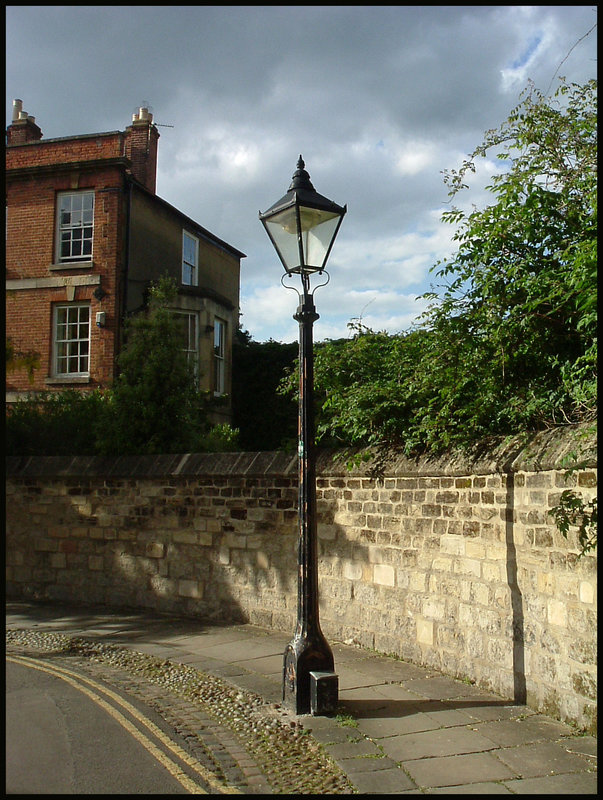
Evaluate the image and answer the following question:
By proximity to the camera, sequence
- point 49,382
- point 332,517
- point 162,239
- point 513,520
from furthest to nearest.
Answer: point 162,239 → point 49,382 → point 332,517 → point 513,520

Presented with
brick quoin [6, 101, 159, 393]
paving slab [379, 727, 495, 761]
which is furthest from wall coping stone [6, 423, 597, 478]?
brick quoin [6, 101, 159, 393]

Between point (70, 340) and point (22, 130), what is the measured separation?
22.8ft

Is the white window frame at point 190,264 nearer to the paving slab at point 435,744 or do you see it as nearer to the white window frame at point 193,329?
the white window frame at point 193,329

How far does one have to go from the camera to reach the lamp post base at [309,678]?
224 inches

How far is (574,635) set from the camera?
5.33m

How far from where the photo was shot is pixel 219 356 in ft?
70.4

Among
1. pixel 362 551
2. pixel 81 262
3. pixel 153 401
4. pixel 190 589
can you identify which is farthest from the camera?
pixel 81 262

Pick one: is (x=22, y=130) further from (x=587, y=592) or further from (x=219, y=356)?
(x=587, y=592)

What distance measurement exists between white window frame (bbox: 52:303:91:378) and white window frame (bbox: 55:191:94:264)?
1.30m

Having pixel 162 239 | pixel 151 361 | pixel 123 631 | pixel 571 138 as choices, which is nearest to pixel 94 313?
pixel 162 239

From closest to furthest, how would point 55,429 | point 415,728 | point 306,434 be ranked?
point 415,728 < point 306,434 < point 55,429

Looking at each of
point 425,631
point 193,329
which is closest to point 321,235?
point 425,631

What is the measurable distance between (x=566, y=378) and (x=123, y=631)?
6.26 m

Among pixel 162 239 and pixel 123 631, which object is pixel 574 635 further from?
pixel 162 239
